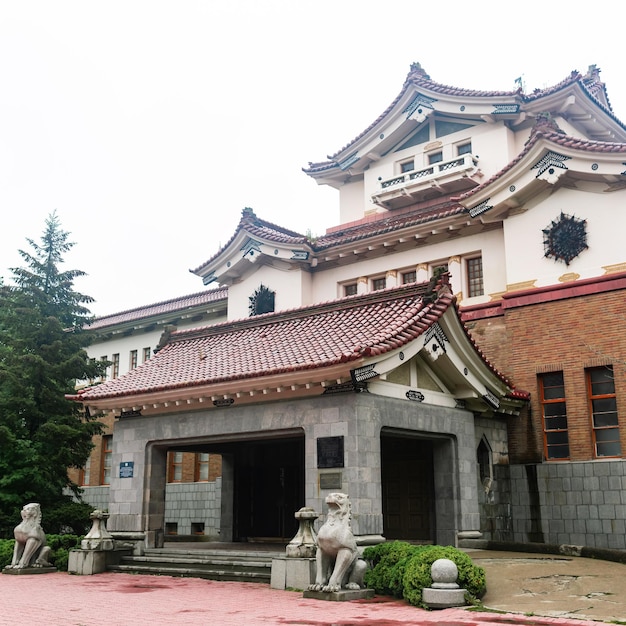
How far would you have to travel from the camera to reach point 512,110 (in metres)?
24.0

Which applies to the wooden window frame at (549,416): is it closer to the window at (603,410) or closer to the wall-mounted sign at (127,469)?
the window at (603,410)

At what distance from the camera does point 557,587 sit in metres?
11.6

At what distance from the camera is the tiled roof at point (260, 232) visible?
2569 centimetres

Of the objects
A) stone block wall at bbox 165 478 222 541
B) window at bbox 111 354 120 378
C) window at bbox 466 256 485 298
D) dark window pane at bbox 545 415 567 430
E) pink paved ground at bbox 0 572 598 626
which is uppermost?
window at bbox 466 256 485 298

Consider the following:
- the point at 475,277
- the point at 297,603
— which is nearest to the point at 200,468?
the point at 475,277

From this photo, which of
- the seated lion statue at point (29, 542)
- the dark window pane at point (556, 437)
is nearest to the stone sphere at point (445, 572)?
the dark window pane at point (556, 437)

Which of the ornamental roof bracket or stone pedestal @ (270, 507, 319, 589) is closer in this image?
stone pedestal @ (270, 507, 319, 589)

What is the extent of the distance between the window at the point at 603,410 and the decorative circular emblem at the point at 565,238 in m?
3.01

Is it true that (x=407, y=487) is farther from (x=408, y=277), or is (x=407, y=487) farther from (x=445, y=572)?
(x=445, y=572)

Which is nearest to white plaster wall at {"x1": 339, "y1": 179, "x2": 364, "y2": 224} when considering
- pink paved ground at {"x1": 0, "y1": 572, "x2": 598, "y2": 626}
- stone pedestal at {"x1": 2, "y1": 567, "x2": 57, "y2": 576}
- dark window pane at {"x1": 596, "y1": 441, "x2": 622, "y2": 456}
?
dark window pane at {"x1": 596, "y1": 441, "x2": 622, "y2": 456}

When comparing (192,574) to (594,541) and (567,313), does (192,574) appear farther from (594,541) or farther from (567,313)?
(567,313)

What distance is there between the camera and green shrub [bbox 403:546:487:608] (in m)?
11.3

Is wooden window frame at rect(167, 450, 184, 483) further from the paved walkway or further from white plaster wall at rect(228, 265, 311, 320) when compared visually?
the paved walkway

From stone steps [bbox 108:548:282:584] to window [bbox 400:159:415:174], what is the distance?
1581cm
